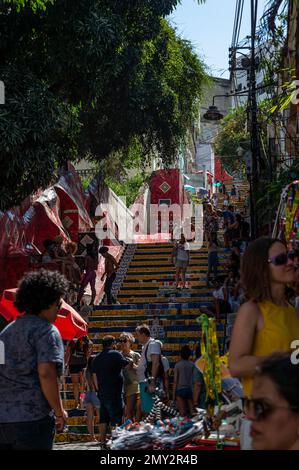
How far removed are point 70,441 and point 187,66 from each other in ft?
53.8

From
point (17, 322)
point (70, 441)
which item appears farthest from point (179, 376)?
point (17, 322)

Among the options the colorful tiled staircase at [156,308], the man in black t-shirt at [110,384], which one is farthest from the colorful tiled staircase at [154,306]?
the man in black t-shirt at [110,384]

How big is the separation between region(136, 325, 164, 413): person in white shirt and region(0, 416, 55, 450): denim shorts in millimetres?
8256

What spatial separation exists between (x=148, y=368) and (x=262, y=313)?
9575mm

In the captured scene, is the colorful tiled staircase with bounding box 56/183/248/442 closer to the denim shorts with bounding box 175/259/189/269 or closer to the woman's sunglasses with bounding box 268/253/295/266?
the denim shorts with bounding box 175/259/189/269

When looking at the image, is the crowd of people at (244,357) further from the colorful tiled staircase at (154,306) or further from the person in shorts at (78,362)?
the colorful tiled staircase at (154,306)

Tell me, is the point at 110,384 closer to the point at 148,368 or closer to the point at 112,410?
the point at 112,410

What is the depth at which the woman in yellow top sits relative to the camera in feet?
16.9

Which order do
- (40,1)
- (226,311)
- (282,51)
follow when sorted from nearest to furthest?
(40,1)
(282,51)
(226,311)

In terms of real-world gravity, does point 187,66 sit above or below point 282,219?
above

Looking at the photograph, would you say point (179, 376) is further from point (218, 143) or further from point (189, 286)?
point (218, 143)

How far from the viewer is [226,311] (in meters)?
21.5

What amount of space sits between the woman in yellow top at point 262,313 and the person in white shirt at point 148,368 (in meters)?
8.99

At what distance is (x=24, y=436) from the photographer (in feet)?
19.5
